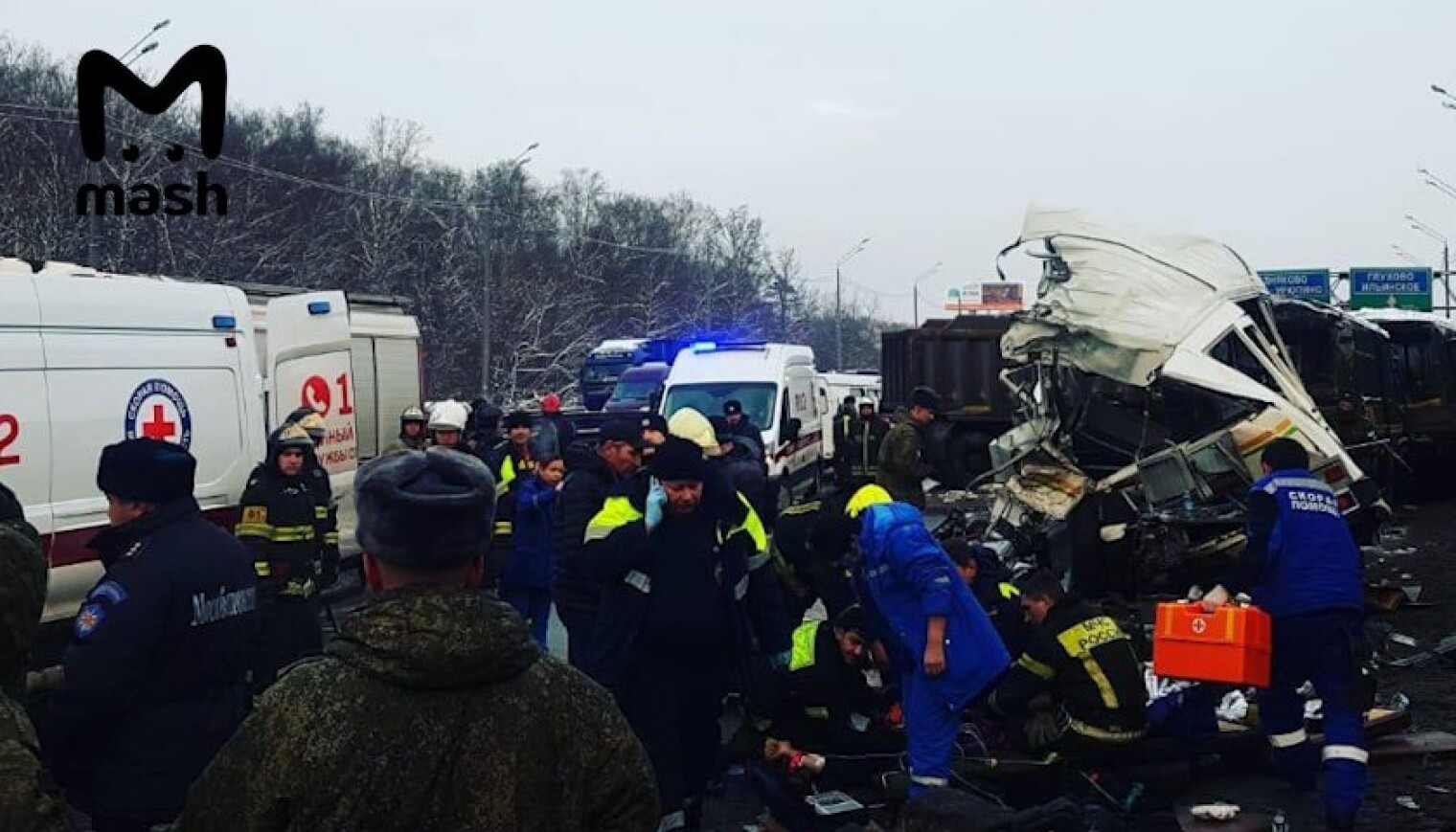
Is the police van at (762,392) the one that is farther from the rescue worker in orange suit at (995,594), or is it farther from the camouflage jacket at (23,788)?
the camouflage jacket at (23,788)

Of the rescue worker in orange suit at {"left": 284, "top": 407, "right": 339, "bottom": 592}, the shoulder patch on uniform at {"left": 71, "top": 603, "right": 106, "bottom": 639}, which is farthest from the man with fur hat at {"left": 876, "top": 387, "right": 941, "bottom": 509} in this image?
the shoulder patch on uniform at {"left": 71, "top": 603, "right": 106, "bottom": 639}

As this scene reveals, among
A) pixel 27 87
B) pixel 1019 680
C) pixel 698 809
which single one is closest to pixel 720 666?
pixel 698 809

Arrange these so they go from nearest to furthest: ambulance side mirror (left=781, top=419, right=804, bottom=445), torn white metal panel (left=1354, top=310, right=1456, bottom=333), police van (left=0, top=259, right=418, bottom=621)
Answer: police van (left=0, top=259, right=418, bottom=621) → ambulance side mirror (left=781, top=419, right=804, bottom=445) → torn white metal panel (left=1354, top=310, right=1456, bottom=333)

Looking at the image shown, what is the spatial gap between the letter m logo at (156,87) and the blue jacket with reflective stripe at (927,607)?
50.0 ft

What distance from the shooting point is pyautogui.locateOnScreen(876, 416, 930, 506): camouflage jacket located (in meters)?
12.1

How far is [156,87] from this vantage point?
23.3 metres

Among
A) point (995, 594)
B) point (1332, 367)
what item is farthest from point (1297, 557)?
point (1332, 367)

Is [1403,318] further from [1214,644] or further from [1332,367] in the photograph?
[1214,644]

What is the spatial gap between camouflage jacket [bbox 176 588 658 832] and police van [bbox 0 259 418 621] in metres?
5.44

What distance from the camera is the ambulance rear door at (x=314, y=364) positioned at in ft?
34.1

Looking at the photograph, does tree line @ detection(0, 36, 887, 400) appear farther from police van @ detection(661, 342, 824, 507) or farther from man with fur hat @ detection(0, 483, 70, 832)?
man with fur hat @ detection(0, 483, 70, 832)

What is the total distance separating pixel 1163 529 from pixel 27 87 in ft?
139

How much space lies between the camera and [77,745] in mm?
3643

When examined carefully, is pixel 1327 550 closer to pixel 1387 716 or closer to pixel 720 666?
pixel 1387 716
